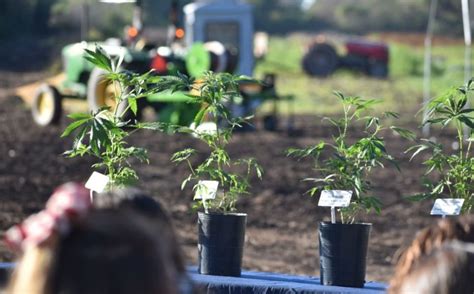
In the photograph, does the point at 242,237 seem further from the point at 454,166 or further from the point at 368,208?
the point at 454,166

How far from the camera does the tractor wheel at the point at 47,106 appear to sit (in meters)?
15.1

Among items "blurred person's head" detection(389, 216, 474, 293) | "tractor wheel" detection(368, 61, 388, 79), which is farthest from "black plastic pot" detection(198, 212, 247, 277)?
"tractor wheel" detection(368, 61, 388, 79)

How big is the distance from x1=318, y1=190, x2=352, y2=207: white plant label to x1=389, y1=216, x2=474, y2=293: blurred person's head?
7.22ft

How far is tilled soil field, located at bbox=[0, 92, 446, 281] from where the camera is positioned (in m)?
8.08

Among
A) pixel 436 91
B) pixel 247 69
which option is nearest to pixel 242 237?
pixel 247 69

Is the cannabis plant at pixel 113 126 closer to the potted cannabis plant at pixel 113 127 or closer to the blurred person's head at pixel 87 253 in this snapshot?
the potted cannabis plant at pixel 113 127

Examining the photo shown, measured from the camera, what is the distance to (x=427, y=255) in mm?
1789

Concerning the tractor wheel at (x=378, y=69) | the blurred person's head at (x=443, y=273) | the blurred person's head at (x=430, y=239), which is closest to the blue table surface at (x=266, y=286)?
the blurred person's head at (x=430, y=239)

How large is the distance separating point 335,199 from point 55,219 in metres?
2.97

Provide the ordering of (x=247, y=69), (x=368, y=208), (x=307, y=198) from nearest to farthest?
(x=368, y=208), (x=307, y=198), (x=247, y=69)

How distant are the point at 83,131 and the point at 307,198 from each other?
19.2 feet

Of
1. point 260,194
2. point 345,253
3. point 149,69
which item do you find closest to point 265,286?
point 345,253

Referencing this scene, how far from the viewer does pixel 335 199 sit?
14.5ft

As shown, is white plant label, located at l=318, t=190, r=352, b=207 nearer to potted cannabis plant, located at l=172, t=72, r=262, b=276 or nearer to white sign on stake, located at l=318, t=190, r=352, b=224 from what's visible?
white sign on stake, located at l=318, t=190, r=352, b=224
